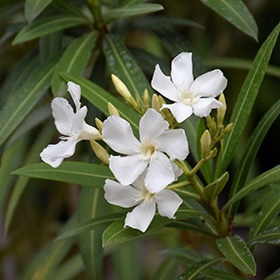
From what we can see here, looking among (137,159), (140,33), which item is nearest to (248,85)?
(137,159)

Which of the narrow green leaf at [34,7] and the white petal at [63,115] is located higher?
the narrow green leaf at [34,7]

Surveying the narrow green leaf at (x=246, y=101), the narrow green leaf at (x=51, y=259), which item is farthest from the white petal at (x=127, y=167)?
the narrow green leaf at (x=51, y=259)

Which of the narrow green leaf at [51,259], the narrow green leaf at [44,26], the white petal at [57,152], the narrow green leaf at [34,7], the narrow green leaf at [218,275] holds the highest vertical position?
the narrow green leaf at [34,7]

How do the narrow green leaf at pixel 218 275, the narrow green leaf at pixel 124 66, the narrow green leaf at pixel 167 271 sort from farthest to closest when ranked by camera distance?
the narrow green leaf at pixel 167 271, the narrow green leaf at pixel 124 66, the narrow green leaf at pixel 218 275

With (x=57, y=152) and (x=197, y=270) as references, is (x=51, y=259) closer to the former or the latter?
(x=197, y=270)

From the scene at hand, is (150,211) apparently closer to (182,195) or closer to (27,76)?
(182,195)

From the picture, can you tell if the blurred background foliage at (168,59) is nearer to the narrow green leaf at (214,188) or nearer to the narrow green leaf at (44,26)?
the narrow green leaf at (44,26)

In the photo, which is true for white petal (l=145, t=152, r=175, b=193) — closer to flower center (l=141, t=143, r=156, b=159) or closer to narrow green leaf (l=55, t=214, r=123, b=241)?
flower center (l=141, t=143, r=156, b=159)
